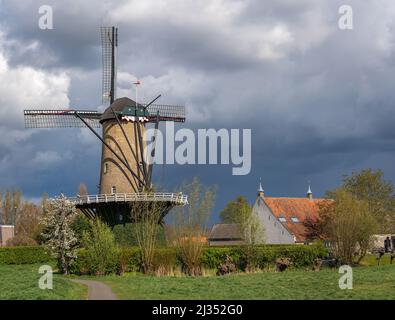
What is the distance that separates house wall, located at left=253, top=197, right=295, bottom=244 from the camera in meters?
59.7

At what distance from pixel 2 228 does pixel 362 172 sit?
43.4 m

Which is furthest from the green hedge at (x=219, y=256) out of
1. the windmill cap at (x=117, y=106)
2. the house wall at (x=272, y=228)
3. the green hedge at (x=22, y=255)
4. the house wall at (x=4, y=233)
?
the house wall at (x=4, y=233)

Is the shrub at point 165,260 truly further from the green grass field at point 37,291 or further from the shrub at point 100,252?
the green grass field at point 37,291

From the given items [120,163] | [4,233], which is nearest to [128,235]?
[120,163]

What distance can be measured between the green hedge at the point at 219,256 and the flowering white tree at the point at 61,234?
2.11 feet

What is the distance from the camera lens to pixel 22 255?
46.7 meters

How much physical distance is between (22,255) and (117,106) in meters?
13.7

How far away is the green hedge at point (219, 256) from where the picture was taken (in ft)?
109

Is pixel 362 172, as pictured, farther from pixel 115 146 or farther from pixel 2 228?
pixel 2 228

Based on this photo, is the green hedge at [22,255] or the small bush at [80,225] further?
the green hedge at [22,255]

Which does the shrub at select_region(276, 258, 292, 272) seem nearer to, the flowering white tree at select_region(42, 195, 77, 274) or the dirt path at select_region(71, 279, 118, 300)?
the flowering white tree at select_region(42, 195, 77, 274)

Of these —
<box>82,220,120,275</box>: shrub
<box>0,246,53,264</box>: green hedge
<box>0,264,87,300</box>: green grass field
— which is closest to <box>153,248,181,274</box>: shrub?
<box>82,220,120,275</box>: shrub
